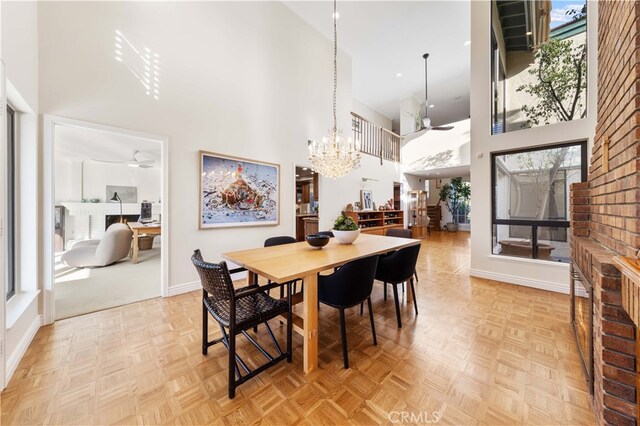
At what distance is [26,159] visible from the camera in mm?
2256

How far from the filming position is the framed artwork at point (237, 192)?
3.52 metres

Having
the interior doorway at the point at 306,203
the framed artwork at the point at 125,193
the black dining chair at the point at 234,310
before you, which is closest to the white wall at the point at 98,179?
the framed artwork at the point at 125,193

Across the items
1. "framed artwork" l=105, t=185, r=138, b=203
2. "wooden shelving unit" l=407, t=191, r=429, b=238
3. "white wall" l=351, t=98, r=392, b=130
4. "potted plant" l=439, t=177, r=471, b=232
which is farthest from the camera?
"potted plant" l=439, t=177, r=471, b=232

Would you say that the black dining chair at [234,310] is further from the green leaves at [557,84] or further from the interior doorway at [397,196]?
the interior doorway at [397,196]

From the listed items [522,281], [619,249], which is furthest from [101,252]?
[522,281]

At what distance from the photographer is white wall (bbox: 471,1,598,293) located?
344cm

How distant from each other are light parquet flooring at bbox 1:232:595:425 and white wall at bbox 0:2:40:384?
0.35 m

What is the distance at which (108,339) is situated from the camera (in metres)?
2.15

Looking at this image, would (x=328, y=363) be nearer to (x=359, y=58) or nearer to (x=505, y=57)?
(x=505, y=57)

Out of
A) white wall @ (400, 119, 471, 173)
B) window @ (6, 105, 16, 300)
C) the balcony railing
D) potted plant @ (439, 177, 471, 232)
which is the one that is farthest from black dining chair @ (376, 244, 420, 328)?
potted plant @ (439, 177, 471, 232)

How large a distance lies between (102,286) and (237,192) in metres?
2.33

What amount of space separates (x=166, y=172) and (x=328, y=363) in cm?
302

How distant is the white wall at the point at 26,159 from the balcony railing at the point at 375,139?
549cm

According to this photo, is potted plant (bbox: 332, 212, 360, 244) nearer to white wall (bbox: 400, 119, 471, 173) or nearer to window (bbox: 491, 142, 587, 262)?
window (bbox: 491, 142, 587, 262)
